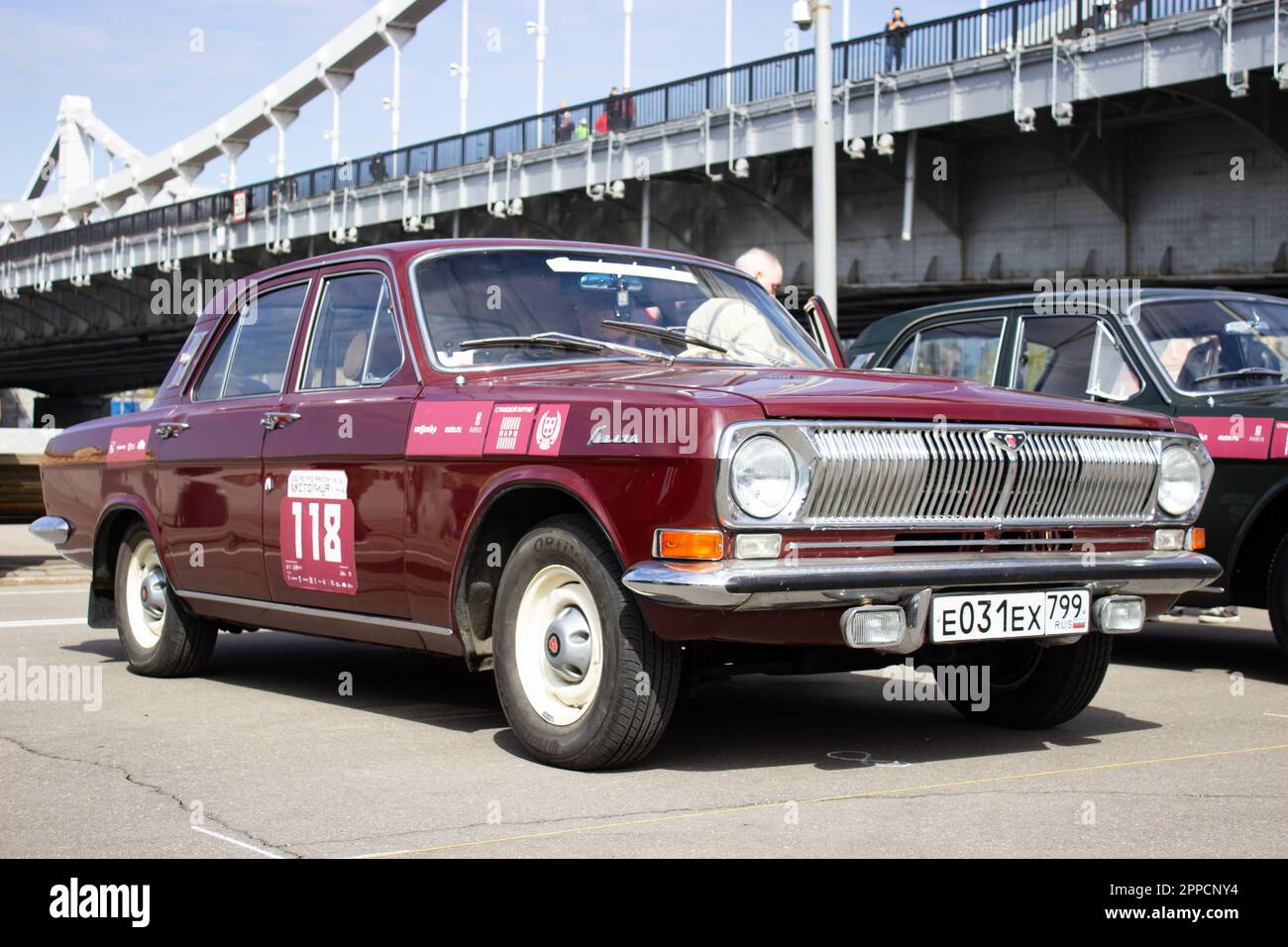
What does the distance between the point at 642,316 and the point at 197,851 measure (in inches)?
112

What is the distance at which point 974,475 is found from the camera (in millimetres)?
5184

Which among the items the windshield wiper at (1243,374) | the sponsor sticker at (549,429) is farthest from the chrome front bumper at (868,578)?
the windshield wiper at (1243,374)

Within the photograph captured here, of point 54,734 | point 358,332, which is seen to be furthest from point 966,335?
point 54,734

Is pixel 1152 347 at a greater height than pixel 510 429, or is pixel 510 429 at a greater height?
pixel 1152 347

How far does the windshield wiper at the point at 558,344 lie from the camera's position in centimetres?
591

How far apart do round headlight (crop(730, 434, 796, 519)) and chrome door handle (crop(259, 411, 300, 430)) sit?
2.37 metres

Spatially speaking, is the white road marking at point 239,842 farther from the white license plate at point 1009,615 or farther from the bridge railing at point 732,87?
the bridge railing at point 732,87

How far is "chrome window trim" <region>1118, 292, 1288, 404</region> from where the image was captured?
26.6ft

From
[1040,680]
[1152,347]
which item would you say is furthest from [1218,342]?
[1040,680]

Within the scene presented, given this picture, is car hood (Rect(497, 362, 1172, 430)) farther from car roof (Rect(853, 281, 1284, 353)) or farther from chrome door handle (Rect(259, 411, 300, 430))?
car roof (Rect(853, 281, 1284, 353))

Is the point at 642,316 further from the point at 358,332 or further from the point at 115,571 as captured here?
the point at 115,571

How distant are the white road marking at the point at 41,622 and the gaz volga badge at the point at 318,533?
4.36 metres

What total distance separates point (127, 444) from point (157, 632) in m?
0.90

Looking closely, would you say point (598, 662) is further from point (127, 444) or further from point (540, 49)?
point (540, 49)
